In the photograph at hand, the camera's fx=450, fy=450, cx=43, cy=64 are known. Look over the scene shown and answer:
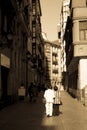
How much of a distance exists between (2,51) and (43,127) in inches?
472

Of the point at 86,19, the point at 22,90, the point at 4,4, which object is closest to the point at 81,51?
the point at 86,19

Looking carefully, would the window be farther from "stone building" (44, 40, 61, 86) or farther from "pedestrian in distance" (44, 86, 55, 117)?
"stone building" (44, 40, 61, 86)

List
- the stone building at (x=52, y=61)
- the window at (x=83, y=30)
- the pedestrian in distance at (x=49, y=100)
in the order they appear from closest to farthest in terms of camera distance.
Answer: the pedestrian in distance at (x=49, y=100), the window at (x=83, y=30), the stone building at (x=52, y=61)

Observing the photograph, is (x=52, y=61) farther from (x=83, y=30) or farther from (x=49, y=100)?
(x=49, y=100)

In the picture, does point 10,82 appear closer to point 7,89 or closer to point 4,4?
point 7,89

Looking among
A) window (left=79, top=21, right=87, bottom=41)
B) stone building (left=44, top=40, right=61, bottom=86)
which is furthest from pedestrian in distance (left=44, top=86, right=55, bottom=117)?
stone building (left=44, top=40, right=61, bottom=86)

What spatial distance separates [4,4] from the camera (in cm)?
2945

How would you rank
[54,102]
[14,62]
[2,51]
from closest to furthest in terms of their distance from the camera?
[54,102]
[2,51]
[14,62]

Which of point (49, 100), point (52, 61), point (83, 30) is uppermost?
point (52, 61)

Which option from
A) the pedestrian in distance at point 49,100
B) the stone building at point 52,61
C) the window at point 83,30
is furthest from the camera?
the stone building at point 52,61

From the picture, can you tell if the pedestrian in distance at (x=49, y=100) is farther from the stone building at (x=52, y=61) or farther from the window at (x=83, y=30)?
the stone building at (x=52, y=61)

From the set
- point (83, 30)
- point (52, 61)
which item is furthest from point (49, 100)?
point (52, 61)

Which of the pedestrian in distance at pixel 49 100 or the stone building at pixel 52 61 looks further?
the stone building at pixel 52 61

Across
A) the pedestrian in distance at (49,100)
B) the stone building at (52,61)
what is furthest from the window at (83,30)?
the stone building at (52,61)
